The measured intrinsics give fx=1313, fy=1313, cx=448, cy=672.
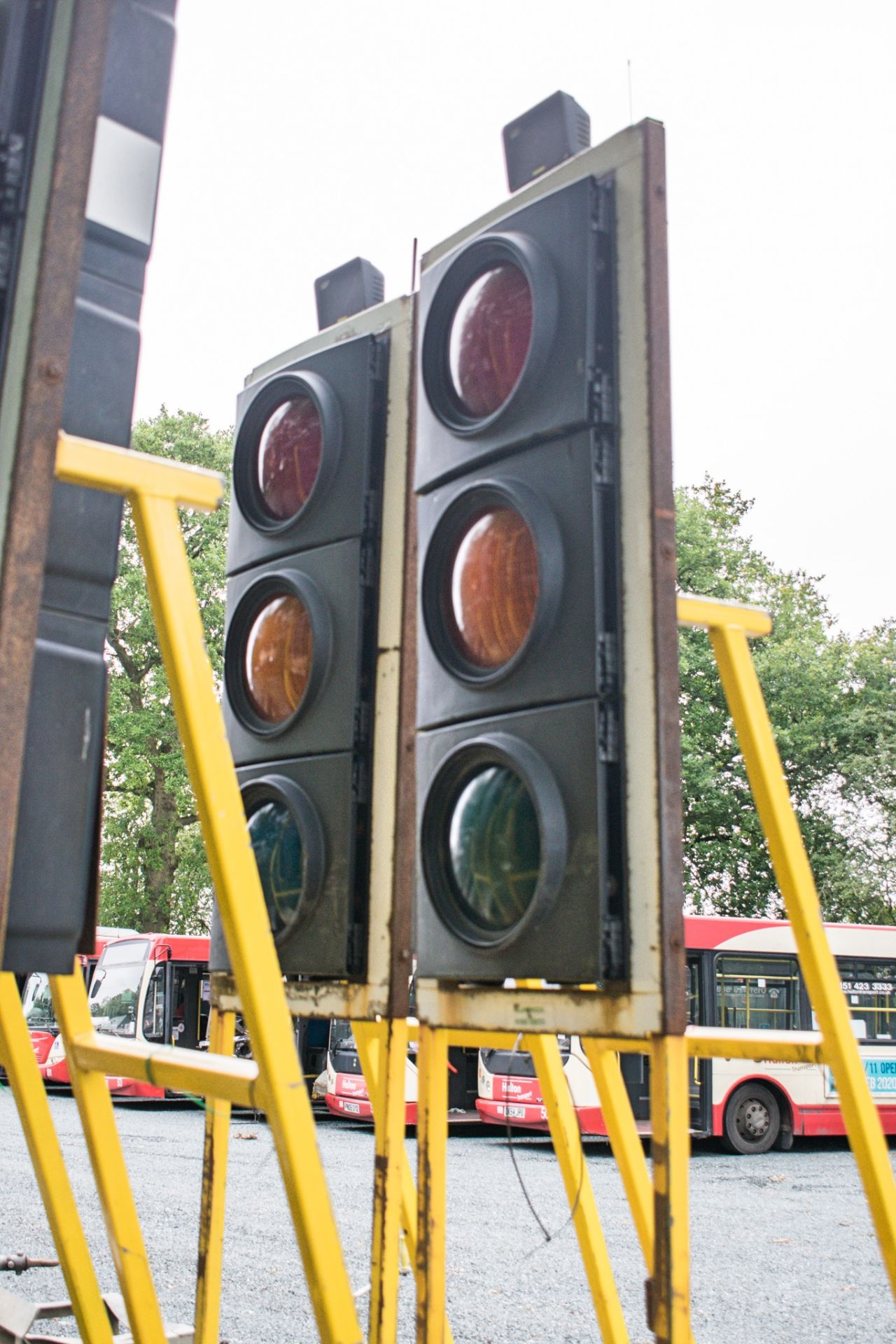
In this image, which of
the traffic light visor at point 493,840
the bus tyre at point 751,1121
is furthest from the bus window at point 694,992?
the traffic light visor at point 493,840

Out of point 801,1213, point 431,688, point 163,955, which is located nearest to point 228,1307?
point 431,688

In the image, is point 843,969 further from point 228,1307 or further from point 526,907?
point 526,907

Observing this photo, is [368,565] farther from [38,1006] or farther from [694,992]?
[38,1006]

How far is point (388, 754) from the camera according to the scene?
8.77 ft

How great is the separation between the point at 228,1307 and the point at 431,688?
4.51m

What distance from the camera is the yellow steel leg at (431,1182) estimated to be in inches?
85.2

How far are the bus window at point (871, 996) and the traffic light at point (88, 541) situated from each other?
13.5 m

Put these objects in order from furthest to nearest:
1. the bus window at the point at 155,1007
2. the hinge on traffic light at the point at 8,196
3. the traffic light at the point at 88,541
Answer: the bus window at the point at 155,1007, the traffic light at the point at 88,541, the hinge on traffic light at the point at 8,196

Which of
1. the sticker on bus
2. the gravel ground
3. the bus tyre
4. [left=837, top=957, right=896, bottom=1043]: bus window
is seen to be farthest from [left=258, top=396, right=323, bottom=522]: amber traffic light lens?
the sticker on bus

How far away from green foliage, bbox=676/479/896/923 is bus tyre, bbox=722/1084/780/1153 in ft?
27.8

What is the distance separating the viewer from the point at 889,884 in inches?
915

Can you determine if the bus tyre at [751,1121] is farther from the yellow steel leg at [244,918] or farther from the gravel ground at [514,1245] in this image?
the yellow steel leg at [244,918]

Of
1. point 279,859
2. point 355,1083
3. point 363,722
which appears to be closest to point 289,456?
point 363,722

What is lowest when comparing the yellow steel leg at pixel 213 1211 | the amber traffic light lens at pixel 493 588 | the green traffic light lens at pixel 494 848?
the yellow steel leg at pixel 213 1211
